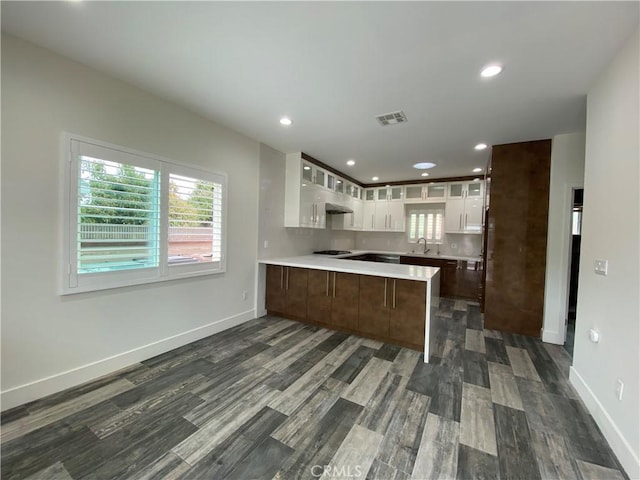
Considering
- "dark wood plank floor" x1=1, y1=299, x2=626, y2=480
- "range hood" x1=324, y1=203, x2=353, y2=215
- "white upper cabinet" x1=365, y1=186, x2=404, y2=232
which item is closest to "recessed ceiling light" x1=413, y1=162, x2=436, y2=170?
A: "white upper cabinet" x1=365, y1=186, x2=404, y2=232

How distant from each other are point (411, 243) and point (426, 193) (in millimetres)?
1307

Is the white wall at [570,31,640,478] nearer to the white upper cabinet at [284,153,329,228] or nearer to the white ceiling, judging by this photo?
the white ceiling

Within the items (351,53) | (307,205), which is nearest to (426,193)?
(307,205)

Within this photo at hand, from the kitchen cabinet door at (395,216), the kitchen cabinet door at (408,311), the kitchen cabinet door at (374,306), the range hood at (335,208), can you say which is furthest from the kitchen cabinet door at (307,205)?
the kitchen cabinet door at (395,216)

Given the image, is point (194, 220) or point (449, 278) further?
point (449, 278)

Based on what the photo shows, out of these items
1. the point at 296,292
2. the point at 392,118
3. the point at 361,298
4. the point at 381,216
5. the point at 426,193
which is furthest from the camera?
the point at 381,216

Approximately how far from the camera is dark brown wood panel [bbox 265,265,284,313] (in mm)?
3973

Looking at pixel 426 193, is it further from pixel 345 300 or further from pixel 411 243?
pixel 345 300

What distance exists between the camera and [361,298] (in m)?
3.32

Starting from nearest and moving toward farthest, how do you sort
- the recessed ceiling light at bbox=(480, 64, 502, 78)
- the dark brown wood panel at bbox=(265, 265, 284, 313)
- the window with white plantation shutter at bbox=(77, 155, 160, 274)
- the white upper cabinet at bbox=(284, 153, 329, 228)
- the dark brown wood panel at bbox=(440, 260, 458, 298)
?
the recessed ceiling light at bbox=(480, 64, 502, 78) → the window with white plantation shutter at bbox=(77, 155, 160, 274) → the dark brown wood panel at bbox=(265, 265, 284, 313) → the white upper cabinet at bbox=(284, 153, 329, 228) → the dark brown wood panel at bbox=(440, 260, 458, 298)

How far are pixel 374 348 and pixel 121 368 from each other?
258 centimetres

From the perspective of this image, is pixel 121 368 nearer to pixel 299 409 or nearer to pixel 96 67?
pixel 299 409

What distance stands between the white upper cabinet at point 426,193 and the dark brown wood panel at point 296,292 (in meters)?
3.59

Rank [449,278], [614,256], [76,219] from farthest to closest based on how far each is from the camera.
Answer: [449,278], [76,219], [614,256]
